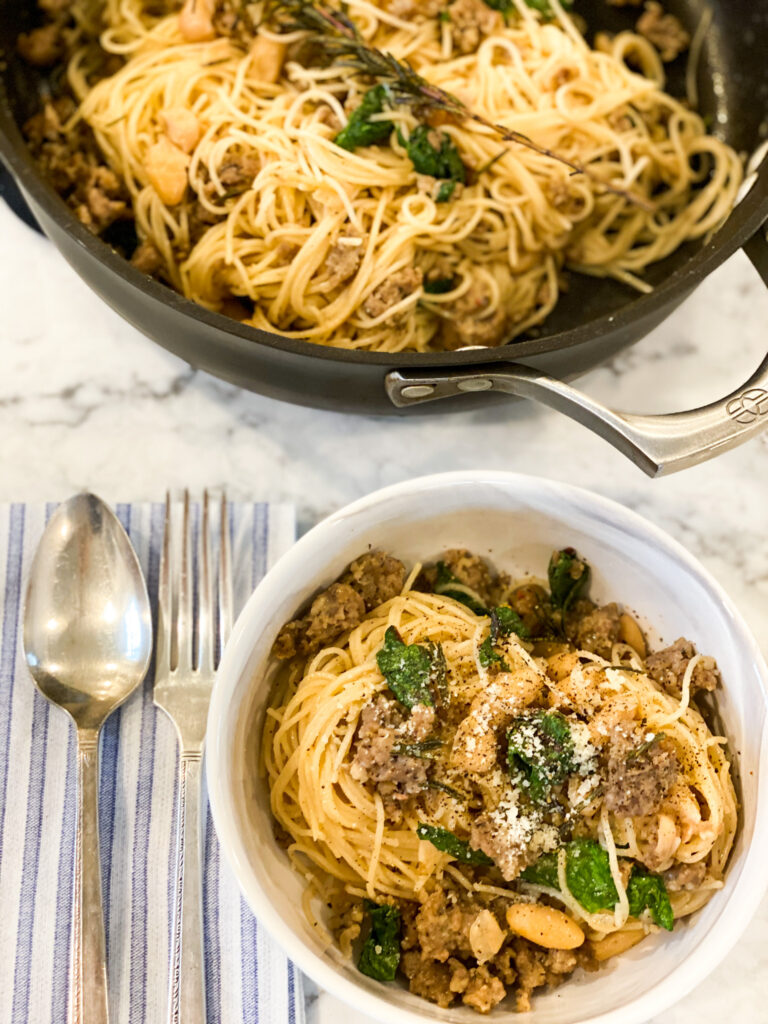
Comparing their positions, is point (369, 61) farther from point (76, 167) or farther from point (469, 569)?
point (469, 569)

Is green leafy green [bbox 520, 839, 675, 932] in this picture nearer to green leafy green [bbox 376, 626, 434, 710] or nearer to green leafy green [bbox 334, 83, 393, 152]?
green leafy green [bbox 376, 626, 434, 710]

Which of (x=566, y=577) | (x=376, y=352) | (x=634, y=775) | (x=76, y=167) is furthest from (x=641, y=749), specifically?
(x=76, y=167)

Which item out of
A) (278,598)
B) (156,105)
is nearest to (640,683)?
(278,598)

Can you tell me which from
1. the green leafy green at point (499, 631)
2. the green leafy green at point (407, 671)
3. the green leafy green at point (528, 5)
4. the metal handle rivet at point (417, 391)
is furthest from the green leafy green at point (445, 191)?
the green leafy green at point (407, 671)

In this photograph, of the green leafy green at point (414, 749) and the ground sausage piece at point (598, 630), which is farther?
the ground sausage piece at point (598, 630)

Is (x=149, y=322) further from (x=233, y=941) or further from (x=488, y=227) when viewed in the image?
(x=233, y=941)

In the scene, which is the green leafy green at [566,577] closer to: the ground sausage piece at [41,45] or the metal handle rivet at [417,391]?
the metal handle rivet at [417,391]
